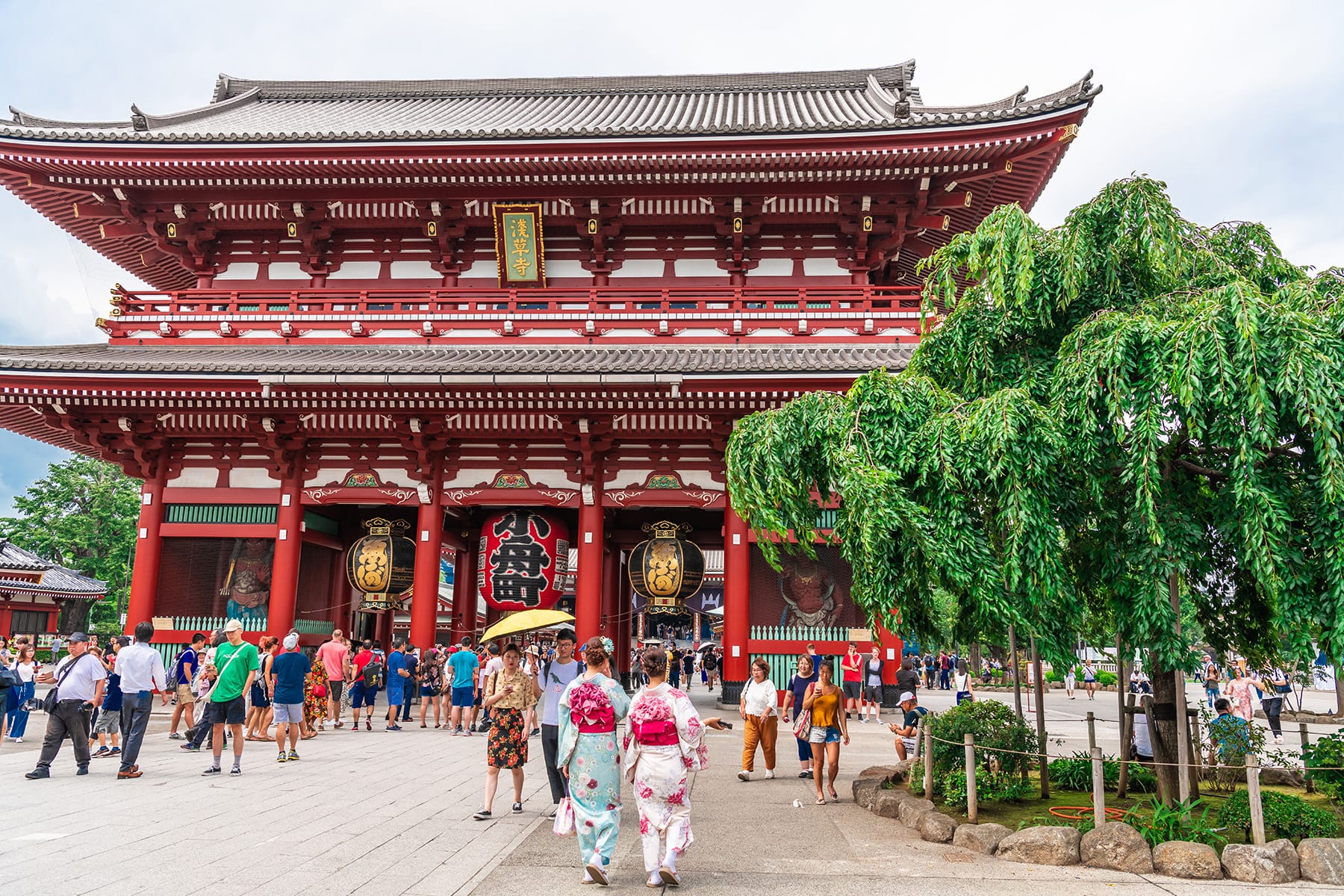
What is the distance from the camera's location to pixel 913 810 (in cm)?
781

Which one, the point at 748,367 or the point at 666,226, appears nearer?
the point at 748,367

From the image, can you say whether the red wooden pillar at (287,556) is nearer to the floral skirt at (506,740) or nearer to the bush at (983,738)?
the floral skirt at (506,740)

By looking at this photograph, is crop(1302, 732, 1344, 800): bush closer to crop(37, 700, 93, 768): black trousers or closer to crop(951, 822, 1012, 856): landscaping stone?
crop(951, 822, 1012, 856): landscaping stone

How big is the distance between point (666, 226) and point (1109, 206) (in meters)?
A: 11.5

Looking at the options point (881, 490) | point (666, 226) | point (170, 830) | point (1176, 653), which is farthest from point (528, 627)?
point (666, 226)

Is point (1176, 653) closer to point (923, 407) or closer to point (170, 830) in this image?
point (923, 407)

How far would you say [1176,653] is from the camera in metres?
6.64

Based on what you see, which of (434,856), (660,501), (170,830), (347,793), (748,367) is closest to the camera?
(434,856)

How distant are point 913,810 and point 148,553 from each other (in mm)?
15104

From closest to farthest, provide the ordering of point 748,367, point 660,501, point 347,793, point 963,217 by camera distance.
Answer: point 347,793, point 748,367, point 660,501, point 963,217

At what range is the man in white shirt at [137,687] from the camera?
9.36 metres

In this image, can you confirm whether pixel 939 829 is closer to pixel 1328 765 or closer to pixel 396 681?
pixel 1328 765

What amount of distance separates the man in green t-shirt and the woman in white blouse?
602 centimetres

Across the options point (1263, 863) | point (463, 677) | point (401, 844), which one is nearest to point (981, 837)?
point (1263, 863)
